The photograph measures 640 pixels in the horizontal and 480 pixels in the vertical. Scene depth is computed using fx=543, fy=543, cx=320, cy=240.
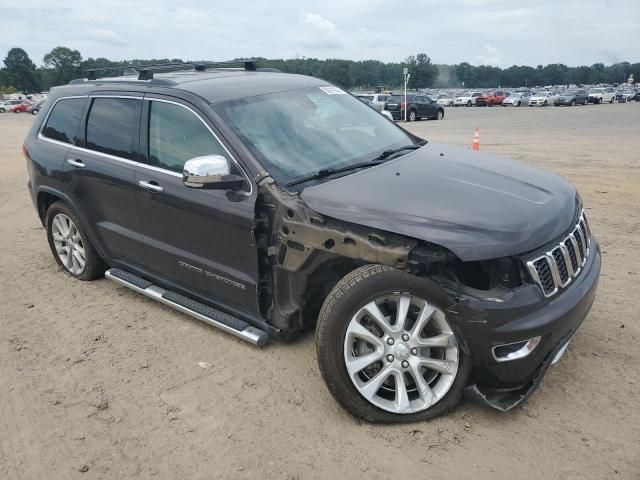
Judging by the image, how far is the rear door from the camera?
4258mm

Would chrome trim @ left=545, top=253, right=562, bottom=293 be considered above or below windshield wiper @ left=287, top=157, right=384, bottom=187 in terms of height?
below

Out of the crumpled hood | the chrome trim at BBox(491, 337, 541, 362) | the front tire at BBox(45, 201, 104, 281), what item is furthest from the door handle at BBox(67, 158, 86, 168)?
the chrome trim at BBox(491, 337, 541, 362)

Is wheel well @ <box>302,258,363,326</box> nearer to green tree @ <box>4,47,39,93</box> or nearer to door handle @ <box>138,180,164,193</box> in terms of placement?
door handle @ <box>138,180,164,193</box>

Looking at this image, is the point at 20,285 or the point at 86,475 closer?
the point at 86,475

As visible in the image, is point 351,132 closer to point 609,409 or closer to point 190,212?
point 190,212

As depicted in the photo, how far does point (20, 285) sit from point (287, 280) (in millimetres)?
3335

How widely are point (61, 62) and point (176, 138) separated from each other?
11968 centimetres

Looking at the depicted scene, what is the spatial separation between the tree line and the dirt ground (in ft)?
283

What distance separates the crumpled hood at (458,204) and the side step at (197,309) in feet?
3.43

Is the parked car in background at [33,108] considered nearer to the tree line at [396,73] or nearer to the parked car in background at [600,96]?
the tree line at [396,73]

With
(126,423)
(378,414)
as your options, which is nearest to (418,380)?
(378,414)

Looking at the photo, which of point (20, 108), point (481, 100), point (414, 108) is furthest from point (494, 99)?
point (20, 108)

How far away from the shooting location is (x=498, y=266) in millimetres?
2844

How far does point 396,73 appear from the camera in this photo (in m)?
128
